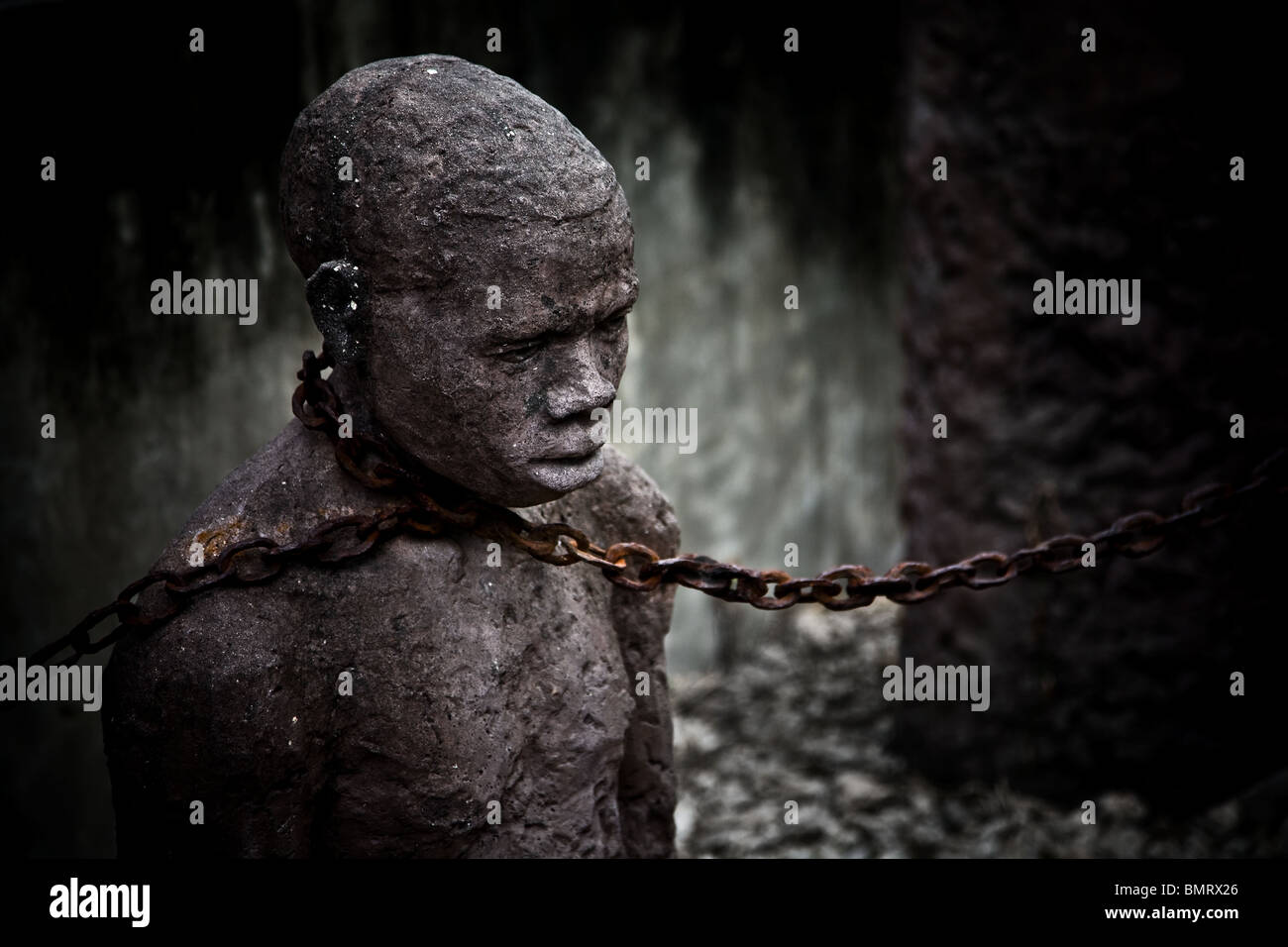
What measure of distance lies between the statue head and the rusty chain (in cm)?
8

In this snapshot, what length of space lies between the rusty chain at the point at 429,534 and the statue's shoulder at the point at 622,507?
0.54ft

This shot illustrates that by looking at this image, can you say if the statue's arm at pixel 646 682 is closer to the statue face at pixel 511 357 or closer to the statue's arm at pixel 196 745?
the statue face at pixel 511 357

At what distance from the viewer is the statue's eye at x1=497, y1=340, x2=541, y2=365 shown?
1797 mm

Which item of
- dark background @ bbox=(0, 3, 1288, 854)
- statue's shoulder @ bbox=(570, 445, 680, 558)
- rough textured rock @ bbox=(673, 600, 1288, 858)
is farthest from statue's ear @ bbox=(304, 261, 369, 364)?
rough textured rock @ bbox=(673, 600, 1288, 858)

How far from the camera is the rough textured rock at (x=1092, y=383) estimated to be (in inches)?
140

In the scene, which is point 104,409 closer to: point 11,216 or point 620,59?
point 11,216

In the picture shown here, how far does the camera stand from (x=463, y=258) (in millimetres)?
1761

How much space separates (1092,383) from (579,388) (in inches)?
93.1

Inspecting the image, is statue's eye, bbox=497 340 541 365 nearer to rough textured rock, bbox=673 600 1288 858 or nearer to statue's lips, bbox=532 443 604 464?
statue's lips, bbox=532 443 604 464

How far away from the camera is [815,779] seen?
13.9ft

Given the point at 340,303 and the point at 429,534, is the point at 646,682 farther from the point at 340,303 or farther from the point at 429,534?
the point at 340,303

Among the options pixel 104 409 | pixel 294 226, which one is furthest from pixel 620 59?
pixel 294 226

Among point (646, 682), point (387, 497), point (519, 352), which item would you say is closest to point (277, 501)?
point (387, 497)
